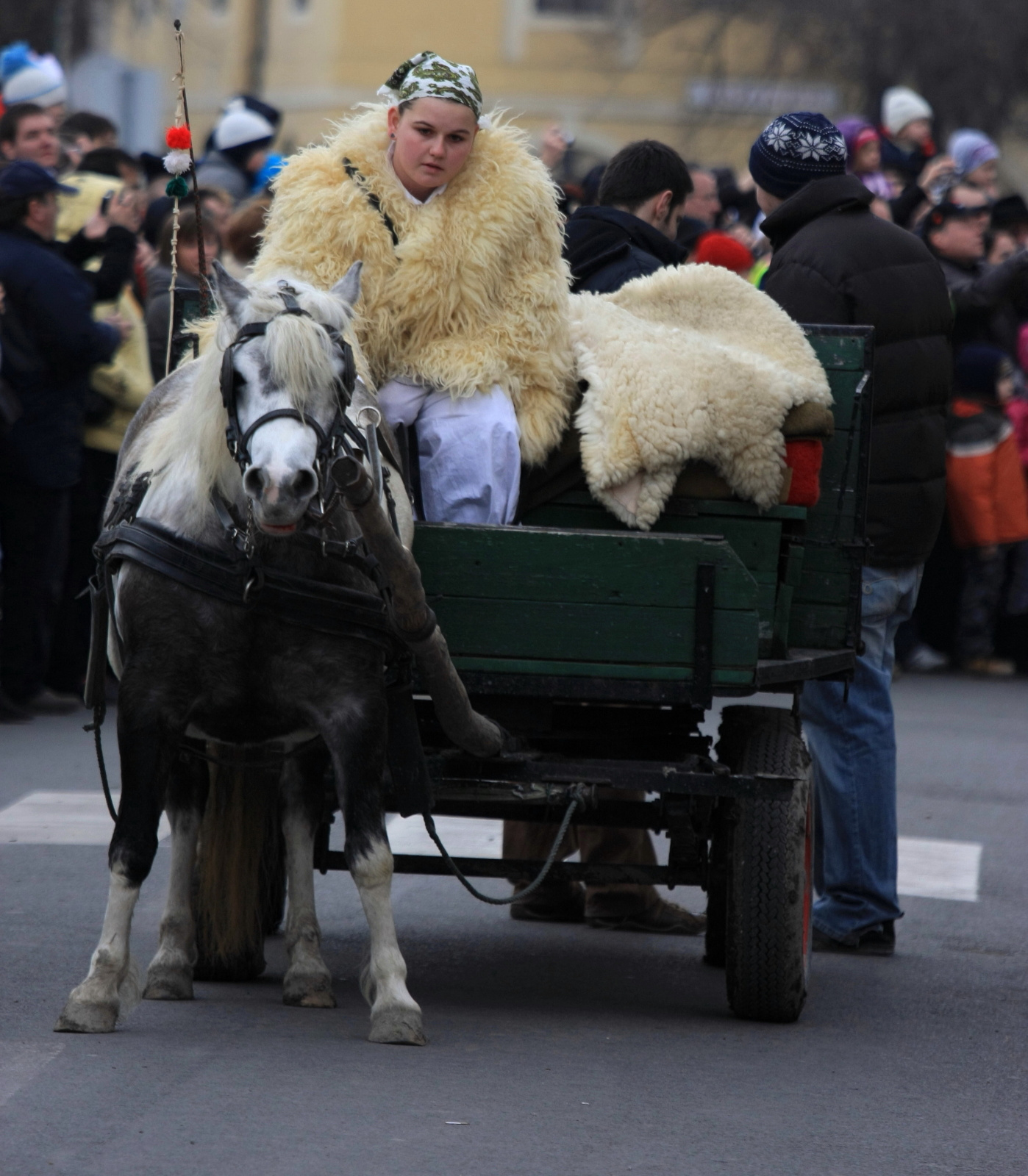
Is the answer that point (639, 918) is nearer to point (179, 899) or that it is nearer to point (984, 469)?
point (179, 899)

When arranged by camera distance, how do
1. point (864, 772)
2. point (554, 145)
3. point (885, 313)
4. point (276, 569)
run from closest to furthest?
point (276, 569), point (885, 313), point (864, 772), point (554, 145)

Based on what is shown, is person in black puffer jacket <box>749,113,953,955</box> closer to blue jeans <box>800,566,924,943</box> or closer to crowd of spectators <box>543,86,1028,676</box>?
blue jeans <box>800,566,924,943</box>

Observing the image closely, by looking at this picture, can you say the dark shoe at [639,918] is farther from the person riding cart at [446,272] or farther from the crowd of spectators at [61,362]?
the crowd of spectators at [61,362]

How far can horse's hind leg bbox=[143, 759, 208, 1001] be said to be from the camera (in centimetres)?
592

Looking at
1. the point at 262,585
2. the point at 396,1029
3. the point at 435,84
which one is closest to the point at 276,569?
the point at 262,585

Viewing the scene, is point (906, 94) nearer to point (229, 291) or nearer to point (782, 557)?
point (782, 557)

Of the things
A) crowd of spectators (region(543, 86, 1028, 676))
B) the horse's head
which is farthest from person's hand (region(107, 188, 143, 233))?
the horse's head

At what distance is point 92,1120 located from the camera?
471 cm

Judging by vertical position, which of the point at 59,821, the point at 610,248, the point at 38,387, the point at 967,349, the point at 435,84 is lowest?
the point at 59,821

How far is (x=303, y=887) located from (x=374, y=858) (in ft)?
1.87

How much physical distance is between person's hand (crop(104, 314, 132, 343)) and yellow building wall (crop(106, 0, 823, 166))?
34.5 metres

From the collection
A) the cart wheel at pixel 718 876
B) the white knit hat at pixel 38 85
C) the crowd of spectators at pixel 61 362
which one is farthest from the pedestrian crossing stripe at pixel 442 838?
the white knit hat at pixel 38 85

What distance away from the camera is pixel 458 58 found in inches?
1791

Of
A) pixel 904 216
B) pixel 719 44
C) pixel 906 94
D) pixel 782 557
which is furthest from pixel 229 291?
pixel 719 44
